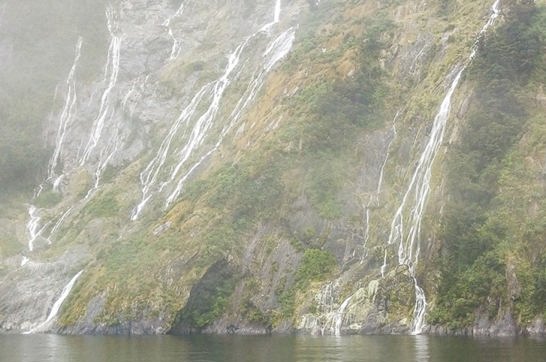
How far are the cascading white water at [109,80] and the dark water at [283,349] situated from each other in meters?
50.3

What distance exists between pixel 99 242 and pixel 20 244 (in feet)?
42.0

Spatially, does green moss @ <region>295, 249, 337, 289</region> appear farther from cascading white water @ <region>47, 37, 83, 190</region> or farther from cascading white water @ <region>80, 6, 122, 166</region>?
cascading white water @ <region>47, 37, 83, 190</region>

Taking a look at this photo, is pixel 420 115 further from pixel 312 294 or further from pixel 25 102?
pixel 25 102

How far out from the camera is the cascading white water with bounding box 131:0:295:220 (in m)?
78.4

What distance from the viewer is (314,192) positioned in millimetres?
62844

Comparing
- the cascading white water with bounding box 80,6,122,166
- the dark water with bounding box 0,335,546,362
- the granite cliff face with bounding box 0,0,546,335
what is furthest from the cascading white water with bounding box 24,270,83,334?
the cascading white water with bounding box 80,6,122,166

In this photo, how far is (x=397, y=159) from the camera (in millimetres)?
61844

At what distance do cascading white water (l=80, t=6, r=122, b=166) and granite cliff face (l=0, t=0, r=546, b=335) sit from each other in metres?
0.89

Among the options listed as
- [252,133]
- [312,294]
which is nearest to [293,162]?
[252,133]

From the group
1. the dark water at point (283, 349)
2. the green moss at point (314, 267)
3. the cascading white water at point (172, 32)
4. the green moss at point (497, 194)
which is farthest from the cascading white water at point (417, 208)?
the cascading white water at point (172, 32)

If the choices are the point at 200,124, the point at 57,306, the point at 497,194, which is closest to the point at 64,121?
the point at 200,124

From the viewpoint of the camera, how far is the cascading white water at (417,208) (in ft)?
166

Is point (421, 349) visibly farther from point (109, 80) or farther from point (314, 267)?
point (109, 80)

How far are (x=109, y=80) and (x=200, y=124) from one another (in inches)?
1150
